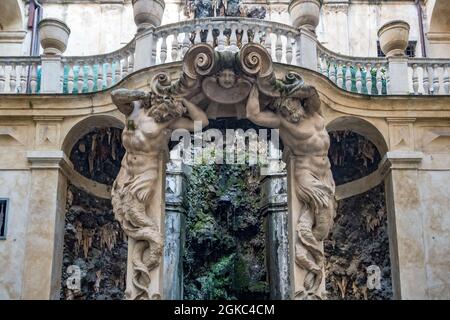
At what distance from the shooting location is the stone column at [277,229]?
1806 centimetres

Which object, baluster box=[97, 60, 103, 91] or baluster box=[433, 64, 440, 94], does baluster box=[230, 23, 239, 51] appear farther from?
baluster box=[433, 64, 440, 94]

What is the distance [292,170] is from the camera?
35.9 feet

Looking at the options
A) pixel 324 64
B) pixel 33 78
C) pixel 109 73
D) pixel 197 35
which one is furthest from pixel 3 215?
pixel 324 64

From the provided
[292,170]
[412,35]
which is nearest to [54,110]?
[292,170]

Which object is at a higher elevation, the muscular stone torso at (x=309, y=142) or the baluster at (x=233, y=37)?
the baluster at (x=233, y=37)

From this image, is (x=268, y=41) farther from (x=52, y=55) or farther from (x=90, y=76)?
(x=52, y=55)

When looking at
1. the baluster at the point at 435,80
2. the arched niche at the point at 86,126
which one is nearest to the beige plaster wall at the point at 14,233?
the arched niche at the point at 86,126

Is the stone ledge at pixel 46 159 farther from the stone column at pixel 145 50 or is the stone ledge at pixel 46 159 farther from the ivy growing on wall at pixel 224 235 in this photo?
the ivy growing on wall at pixel 224 235

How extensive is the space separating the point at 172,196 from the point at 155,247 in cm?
801

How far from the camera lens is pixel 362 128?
1343 cm

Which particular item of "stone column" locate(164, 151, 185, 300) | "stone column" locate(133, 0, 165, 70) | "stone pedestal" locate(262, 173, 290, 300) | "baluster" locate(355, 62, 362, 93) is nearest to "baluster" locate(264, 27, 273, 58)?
"baluster" locate(355, 62, 362, 93)

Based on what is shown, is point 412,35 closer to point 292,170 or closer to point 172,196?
point 172,196

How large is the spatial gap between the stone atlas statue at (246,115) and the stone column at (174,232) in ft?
22.2

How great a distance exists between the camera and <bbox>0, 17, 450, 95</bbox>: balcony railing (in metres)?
12.9
